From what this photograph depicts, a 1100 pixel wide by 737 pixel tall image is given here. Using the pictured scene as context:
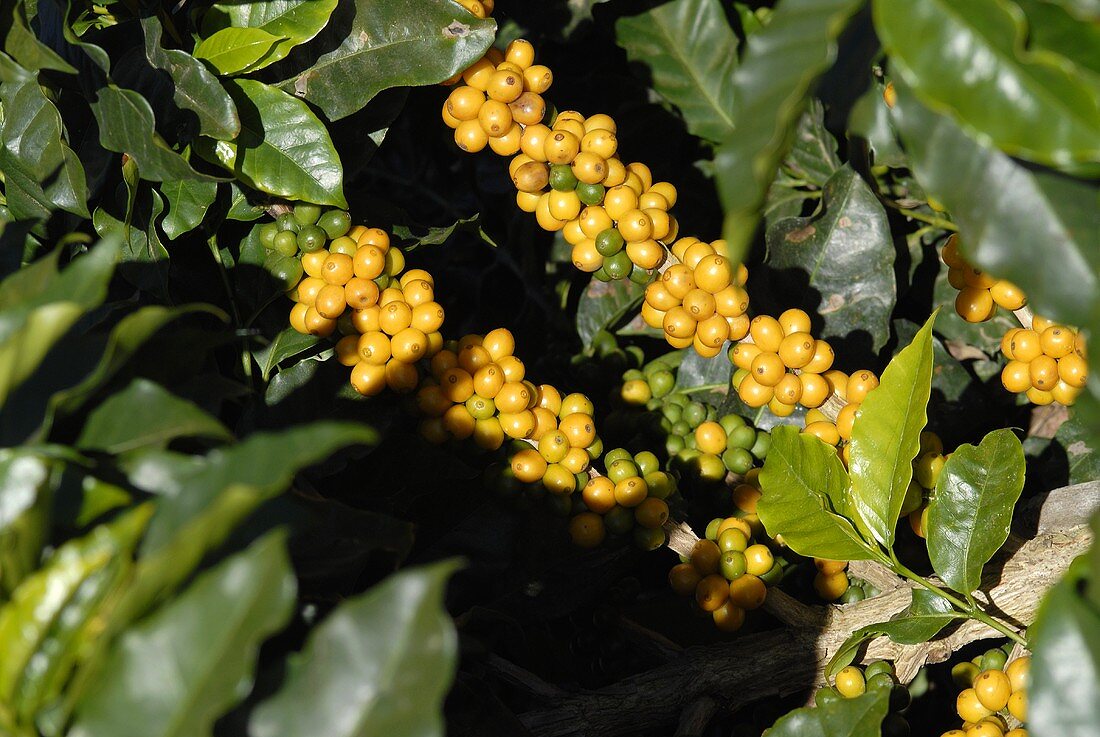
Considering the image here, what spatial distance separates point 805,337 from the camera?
1.75 meters

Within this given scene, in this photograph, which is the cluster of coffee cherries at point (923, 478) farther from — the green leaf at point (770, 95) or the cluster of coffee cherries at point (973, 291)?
the green leaf at point (770, 95)

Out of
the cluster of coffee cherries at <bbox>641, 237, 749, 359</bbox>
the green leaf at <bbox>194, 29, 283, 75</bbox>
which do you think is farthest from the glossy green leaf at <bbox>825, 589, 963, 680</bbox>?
the green leaf at <bbox>194, 29, 283, 75</bbox>

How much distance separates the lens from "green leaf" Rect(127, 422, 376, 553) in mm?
860

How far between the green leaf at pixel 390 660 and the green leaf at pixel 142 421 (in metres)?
0.27

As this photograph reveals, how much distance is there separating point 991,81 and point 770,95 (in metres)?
0.21

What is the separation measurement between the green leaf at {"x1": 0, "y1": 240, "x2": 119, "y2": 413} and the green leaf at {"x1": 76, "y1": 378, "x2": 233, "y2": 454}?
0.09 meters

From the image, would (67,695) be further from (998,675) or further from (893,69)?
(998,675)

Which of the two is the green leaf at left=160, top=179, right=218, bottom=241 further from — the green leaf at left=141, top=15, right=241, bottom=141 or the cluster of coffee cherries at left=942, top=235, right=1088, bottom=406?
the cluster of coffee cherries at left=942, top=235, right=1088, bottom=406

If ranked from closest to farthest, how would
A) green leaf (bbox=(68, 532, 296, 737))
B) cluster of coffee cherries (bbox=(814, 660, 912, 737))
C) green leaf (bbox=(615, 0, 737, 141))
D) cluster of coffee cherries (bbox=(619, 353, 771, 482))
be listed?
green leaf (bbox=(68, 532, 296, 737)) → cluster of coffee cherries (bbox=(814, 660, 912, 737)) → cluster of coffee cherries (bbox=(619, 353, 771, 482)) → green leaf (bbox=(615, 0, 737, 141))

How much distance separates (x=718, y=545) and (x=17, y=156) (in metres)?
1.39

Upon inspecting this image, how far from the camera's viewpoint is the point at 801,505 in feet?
5.37

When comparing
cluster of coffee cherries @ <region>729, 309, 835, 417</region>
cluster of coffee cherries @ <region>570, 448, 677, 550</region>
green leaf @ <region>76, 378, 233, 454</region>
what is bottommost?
cluster of coffee cherries @ <region>570, 448, 677, 550</region>

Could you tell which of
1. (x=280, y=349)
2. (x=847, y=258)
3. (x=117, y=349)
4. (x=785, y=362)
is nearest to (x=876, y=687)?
(x=785, y=362)

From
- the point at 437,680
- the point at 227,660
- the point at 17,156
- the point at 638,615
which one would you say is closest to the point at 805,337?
the point at 638,615
